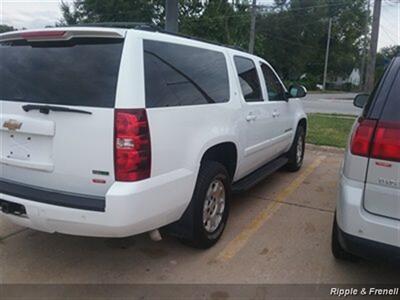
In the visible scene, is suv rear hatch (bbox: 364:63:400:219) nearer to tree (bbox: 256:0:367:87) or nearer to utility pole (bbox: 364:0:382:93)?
utility pole (bbox: 364:0:382:93)

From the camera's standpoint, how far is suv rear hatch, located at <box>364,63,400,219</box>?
2.53 metres

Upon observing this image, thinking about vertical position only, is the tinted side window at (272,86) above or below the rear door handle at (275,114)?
above

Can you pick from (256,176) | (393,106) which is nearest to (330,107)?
(256,176)

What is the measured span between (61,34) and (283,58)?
167 feet

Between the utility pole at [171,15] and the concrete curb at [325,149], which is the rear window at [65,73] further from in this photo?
the concrete curb at [325,149]

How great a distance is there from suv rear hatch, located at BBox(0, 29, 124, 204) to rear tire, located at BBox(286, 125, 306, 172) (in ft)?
13.4

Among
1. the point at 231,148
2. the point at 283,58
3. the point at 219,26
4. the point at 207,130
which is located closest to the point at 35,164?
the point at 207,130

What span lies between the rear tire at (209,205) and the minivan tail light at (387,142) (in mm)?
1437

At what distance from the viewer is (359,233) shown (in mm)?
2688

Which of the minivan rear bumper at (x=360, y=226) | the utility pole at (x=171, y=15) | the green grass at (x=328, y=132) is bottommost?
the green grass at (x=328, y=132)

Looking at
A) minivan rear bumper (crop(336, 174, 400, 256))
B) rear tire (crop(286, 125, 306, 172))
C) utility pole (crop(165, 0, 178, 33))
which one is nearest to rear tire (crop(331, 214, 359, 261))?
minivan rear bumper (crop(336, 174, 400, 256))

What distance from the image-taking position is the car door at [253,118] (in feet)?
14.3

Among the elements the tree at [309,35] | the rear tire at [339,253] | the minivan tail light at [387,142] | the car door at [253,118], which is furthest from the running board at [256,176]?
the tree at [309,35]

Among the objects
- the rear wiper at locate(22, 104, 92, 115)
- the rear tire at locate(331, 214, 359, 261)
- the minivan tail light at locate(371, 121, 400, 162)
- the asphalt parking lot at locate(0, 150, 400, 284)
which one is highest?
the rear wiper at locate(22, 104, 92, 115)
